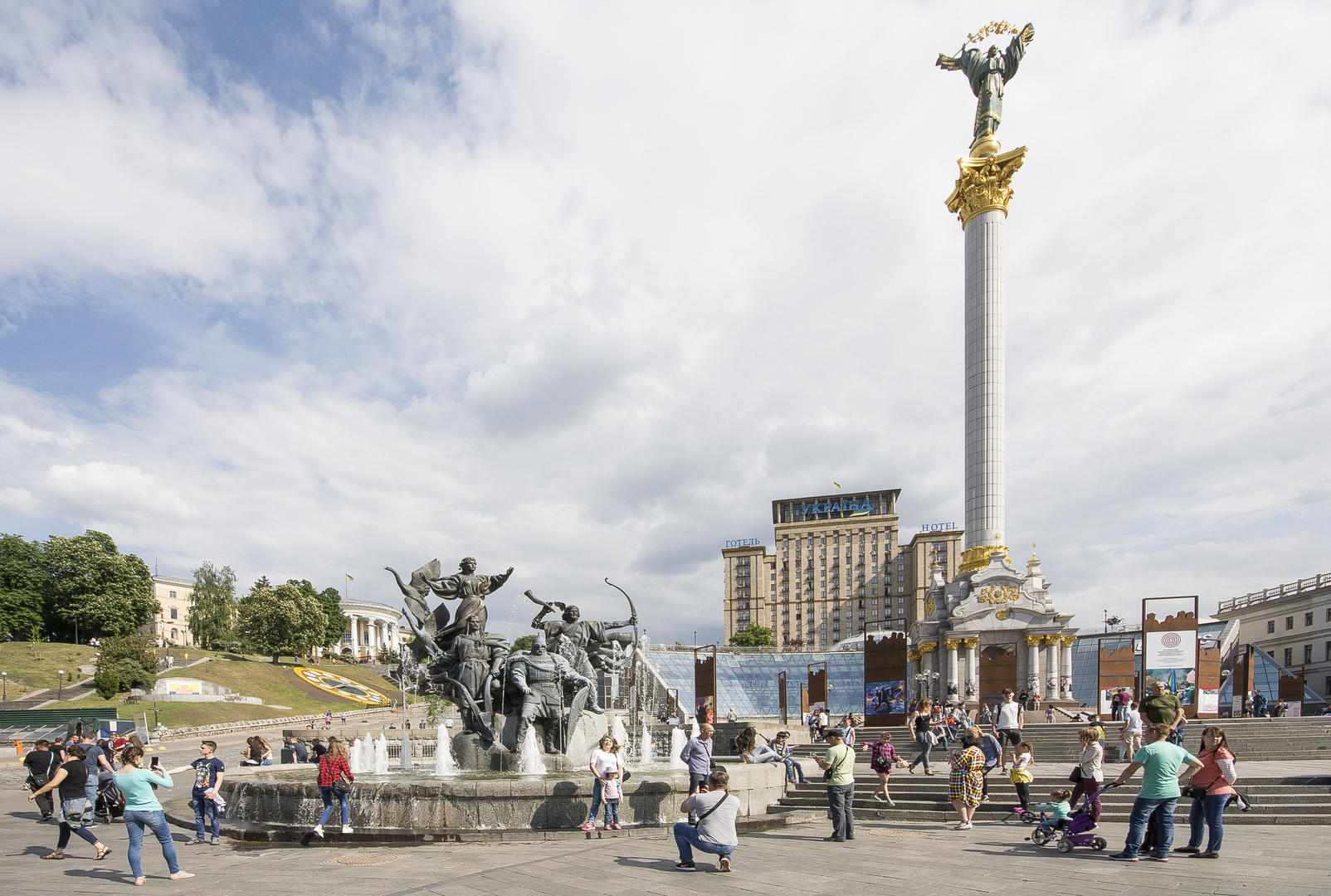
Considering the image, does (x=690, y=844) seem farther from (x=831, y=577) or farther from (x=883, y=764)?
(x=831, y=577)

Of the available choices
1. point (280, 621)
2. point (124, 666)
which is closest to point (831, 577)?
point (280, 621)

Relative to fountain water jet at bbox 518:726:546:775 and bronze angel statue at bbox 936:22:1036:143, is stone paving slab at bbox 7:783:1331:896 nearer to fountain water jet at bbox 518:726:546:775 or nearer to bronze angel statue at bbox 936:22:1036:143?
fountain water jet at bbox 518:726:546:775

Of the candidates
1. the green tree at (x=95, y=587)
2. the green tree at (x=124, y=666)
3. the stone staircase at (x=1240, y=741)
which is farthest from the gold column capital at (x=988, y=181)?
the green tree at (x=95, y=587)

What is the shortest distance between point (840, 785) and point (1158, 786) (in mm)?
3917

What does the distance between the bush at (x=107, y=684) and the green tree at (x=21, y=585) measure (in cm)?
3024

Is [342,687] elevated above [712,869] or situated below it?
below

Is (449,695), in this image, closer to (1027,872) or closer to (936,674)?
(1027,872)

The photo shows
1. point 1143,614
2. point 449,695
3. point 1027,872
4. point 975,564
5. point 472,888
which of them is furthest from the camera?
point 975,564

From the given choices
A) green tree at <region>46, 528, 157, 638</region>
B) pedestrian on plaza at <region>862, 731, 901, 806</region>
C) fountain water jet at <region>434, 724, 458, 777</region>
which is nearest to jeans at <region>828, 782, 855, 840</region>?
pedestrian on plaza at <region>862, 731, 901, 806</region>

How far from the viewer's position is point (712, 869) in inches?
352

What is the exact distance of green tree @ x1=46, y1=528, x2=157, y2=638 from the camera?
76188 millimetres

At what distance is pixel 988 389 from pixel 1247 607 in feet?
123

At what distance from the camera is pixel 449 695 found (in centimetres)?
1656

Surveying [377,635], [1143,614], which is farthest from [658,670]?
[377,635]
